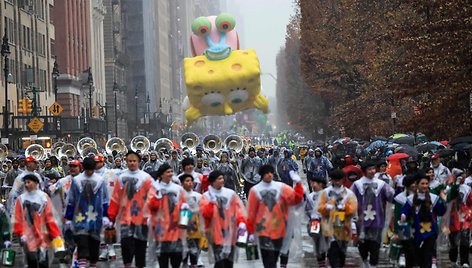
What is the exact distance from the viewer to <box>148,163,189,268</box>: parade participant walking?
15.3m

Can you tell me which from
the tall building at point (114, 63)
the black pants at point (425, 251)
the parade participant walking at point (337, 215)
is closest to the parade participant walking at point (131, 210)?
the parade participant walking at point (337, 215)

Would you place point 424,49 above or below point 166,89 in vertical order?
below

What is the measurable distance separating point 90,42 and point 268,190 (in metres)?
86.1

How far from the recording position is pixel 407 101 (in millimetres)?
51625

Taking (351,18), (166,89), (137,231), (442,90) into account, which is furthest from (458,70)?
(166,89)

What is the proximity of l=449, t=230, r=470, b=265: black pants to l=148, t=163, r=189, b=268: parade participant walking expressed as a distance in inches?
167

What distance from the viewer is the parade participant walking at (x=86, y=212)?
16859mm

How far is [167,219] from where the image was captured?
15312mm

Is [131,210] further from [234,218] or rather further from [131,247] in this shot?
[234,218]

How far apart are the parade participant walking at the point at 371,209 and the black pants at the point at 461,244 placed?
4.75 feet

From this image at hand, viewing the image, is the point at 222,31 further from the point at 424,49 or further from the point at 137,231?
the point at 137,231

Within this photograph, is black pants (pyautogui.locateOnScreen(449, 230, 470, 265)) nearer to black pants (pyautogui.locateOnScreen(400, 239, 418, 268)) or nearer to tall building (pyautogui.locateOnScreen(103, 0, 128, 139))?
black pants (pyautogui.locateOnScreen(400, 239, 418, 268))

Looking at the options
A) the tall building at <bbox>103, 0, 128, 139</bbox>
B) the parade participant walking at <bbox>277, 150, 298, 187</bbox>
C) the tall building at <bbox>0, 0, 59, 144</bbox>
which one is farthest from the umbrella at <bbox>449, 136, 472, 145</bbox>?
the tall building at <bbox>103, 0, 128, 139</bbox>

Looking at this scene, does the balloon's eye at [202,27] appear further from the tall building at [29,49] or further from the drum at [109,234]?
the drum at [109,234]
